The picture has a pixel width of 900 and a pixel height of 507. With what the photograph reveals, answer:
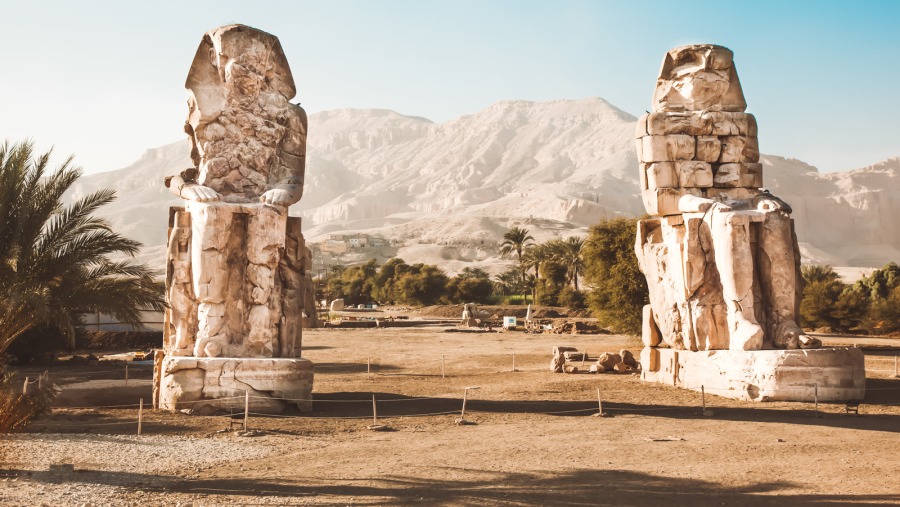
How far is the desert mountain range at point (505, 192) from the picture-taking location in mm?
105125

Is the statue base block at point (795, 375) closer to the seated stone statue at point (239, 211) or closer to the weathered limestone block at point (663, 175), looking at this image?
the weathered limestone block at point (663, 175)

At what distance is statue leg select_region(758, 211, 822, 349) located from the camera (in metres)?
11.9

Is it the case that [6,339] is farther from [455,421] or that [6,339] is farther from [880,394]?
[880,394]

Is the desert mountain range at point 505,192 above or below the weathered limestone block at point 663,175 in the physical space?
above

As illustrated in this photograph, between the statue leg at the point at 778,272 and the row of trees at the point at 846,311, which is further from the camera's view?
the row of trees at the point at 846,311

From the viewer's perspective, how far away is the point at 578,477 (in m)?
7.12

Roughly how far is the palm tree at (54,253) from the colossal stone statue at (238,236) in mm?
651

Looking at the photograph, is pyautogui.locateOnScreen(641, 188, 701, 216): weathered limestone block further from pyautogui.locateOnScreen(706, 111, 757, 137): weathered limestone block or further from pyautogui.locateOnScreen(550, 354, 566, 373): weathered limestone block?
pyautogui.locateOnScreen(550, 354, 566, 373): weathered limestone block

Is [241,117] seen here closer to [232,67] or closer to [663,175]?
[232,67]

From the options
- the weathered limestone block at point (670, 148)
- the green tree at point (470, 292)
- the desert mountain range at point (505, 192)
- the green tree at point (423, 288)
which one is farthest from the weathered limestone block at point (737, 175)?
the desert mountain range at point (505, 192)

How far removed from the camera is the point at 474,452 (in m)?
8.26

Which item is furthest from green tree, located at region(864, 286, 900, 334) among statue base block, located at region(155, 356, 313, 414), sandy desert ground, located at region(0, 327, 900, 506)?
statue base block, located at region(155, 356, 313, 414)

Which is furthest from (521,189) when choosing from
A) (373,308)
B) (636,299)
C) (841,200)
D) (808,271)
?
→ (636,299)

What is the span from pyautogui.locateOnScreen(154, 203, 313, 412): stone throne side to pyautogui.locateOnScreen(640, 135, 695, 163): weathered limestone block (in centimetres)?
549
